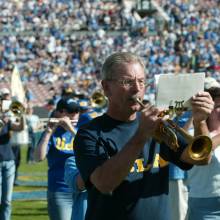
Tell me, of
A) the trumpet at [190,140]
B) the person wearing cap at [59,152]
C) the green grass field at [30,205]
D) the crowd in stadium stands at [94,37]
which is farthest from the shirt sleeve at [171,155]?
the crowd in stadium stands at [94,37]

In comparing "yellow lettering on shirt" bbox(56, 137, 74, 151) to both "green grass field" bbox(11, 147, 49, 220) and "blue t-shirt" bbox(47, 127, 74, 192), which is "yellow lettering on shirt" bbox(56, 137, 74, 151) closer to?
"blue t-shirt" bbox(47, 127, 74, 192)

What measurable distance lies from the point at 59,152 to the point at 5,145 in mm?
2450

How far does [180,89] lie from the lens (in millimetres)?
3703

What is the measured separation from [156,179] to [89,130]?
0.40 meters

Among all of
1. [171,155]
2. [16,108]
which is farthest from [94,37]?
[171,155]

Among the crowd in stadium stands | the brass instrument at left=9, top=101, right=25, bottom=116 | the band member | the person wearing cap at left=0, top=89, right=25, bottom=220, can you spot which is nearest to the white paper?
the band member

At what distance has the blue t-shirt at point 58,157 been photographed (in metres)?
7.25

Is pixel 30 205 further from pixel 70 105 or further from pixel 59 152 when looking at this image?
pixel 59 152

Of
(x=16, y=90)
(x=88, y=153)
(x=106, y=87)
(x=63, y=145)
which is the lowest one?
(x=16, y=90)

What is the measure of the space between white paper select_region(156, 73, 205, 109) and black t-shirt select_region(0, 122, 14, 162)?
6.02 metres

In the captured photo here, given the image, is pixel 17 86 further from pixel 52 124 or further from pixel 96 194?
pixel 96 194

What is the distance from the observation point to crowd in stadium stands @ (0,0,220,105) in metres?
37.9

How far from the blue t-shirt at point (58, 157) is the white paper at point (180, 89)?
3593 mm

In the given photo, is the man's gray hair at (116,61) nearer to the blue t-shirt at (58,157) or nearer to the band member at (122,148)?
the band member at (122,148)
